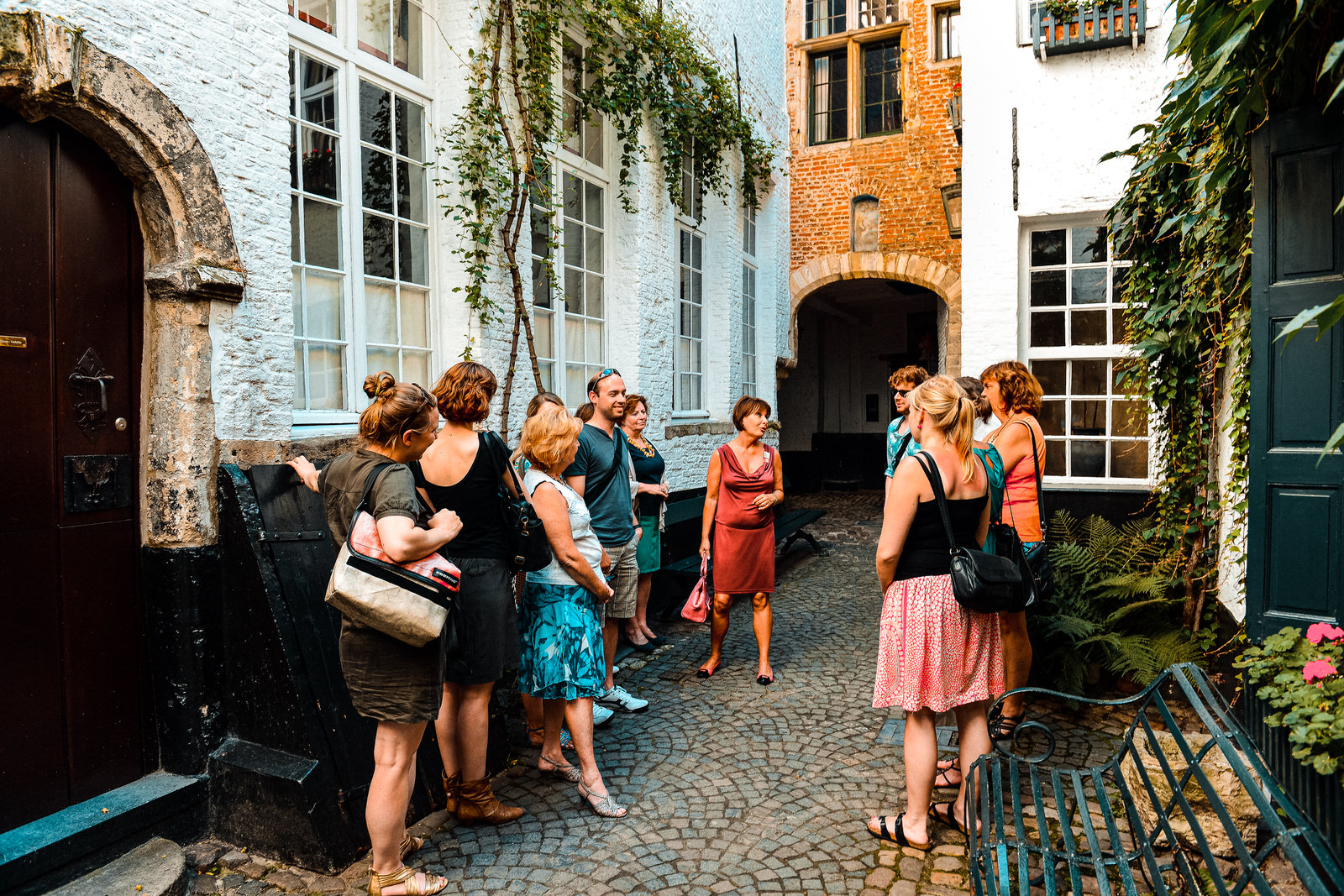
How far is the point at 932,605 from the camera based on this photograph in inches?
118

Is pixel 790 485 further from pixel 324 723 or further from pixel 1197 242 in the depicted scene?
pixel 324 723

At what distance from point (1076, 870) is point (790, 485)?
14.8m

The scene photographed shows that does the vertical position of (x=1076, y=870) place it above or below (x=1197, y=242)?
below

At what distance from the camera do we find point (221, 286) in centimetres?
336

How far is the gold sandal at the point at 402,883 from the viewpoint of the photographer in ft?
9.09

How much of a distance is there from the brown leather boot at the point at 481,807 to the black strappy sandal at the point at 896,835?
1.44 meters

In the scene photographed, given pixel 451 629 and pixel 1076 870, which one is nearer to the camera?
pixel 1076 870

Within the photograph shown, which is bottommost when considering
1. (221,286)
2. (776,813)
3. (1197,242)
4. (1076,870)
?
(776,813)

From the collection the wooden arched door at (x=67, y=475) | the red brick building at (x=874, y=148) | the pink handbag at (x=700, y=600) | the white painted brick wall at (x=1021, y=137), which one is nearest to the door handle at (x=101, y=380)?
the wooden arched door at (x=67, y=475)

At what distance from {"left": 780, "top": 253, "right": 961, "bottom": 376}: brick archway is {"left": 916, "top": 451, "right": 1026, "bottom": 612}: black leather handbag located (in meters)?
8.60

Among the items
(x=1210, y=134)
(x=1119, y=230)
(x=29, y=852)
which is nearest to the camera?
(x=29, y=852)

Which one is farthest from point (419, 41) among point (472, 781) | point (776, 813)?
point (776, 813)

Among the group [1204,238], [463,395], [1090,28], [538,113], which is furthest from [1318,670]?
[1090,28]

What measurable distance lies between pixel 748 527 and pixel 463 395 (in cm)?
246
